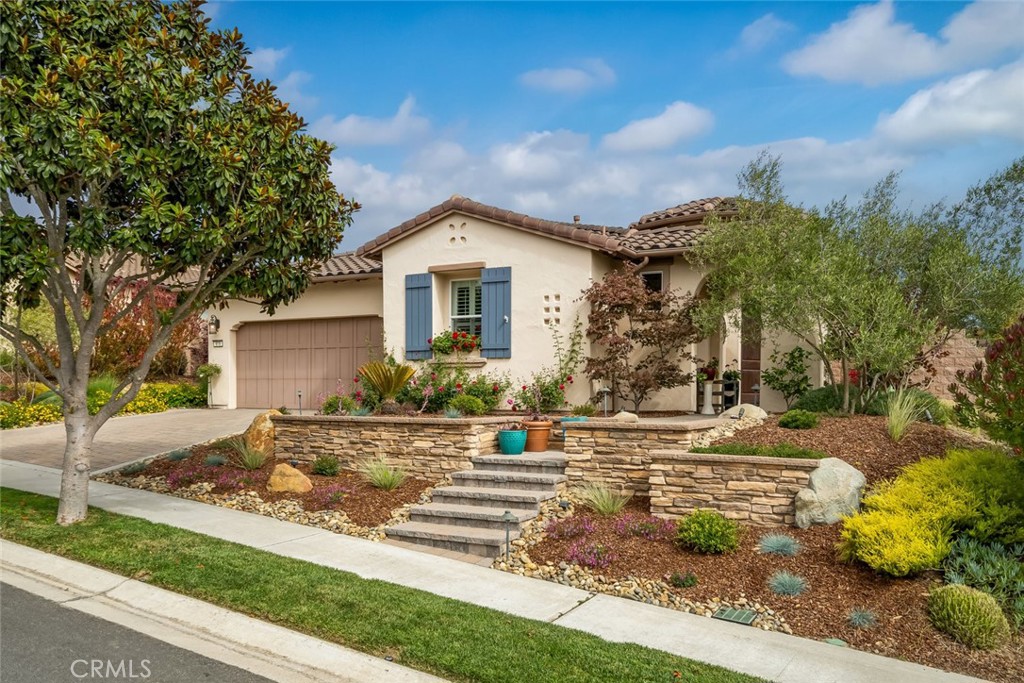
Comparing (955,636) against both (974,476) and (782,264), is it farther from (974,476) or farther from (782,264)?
(782,264)

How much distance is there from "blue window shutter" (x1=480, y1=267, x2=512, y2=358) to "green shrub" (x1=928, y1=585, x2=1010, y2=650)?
8.83 metres

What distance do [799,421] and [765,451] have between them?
1600 millimetres

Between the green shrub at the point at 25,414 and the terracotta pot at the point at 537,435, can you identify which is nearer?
the terracotta pot at the point at 537,435

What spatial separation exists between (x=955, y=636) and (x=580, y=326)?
8.20 meters

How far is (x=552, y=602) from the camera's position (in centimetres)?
624

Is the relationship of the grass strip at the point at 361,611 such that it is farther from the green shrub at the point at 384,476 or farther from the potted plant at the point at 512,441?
the potted plant at the point at 512,441

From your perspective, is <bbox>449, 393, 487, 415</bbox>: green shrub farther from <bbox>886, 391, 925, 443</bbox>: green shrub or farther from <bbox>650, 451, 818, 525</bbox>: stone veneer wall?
<bbox>886, 391, 925, 443</bbox>: green shrub

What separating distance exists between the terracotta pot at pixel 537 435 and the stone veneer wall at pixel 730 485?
8.45 feet

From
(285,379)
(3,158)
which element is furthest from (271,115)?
(285,379)

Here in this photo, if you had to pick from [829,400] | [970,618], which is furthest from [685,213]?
[970,618]

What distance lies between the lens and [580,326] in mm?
12828

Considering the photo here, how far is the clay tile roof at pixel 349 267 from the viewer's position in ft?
51.6

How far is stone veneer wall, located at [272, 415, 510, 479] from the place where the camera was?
9992 millimetres

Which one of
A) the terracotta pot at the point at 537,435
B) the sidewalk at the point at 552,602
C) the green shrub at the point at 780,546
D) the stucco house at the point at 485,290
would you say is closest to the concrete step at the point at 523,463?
the terracotta pot at the point at 537,435
